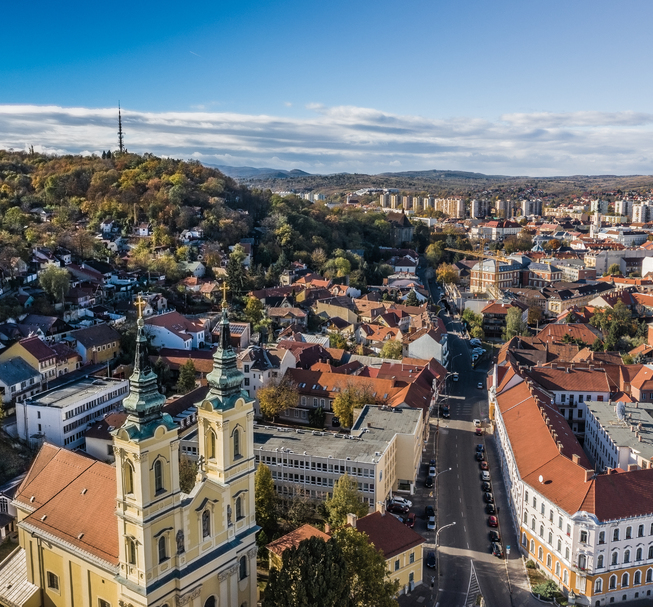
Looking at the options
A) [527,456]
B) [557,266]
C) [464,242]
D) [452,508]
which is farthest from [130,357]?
[464,242]

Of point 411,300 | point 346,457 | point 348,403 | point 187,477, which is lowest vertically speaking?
point 348,403

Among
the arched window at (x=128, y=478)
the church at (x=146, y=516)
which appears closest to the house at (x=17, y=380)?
the church at (x=146, y=516)

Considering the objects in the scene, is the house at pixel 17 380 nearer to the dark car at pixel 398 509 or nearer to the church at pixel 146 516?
the church at pixel 146 516

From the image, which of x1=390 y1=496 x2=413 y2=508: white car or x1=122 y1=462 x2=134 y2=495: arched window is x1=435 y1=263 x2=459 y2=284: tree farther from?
x1=122 y1=462 x2=134 y2=495: arched window

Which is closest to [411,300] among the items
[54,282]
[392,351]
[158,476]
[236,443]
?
[392,351]

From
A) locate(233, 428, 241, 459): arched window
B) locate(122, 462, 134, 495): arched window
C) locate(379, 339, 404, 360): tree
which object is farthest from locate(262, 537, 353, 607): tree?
locate(379, 339, 404, 360): tree

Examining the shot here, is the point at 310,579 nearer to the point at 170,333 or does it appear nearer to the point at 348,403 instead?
the point at 348,403

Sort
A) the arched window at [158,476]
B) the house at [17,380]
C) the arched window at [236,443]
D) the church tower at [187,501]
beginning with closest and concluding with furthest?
the church tower at [187,501] < the arched window at [158,476] < the arched window at [236,443] < the house at [17,380]
